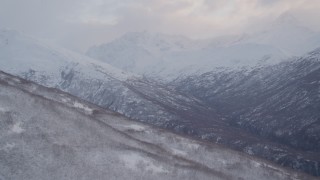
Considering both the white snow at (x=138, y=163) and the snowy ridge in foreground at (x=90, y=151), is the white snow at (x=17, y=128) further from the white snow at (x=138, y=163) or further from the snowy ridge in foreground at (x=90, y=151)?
the white snow at (x=138, y=163)

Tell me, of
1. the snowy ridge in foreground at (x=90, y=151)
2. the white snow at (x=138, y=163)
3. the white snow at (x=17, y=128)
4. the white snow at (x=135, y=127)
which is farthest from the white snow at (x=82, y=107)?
the white snow at (x=138, y=163)

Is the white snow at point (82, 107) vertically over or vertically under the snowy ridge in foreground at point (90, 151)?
over

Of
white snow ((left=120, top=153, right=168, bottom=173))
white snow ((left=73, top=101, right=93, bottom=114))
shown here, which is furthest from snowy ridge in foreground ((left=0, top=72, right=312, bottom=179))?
white snow ((left=73, top=101, right=93, bottom=114))

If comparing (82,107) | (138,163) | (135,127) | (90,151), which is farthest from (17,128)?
(135,127)

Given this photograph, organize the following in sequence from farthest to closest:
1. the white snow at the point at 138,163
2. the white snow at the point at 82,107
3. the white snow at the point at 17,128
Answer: the white snow at the point at 82,107 → the white snow at the point at 138,163 → the white snow at the point at 17,128

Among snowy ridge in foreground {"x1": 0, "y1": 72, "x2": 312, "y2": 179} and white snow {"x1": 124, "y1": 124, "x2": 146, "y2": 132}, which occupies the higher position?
white snow {"x1": 124, "y1": 124, "x2": 146, "y2": 132}

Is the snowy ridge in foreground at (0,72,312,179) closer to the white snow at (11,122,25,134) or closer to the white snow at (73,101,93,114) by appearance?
the white snow at (11,122,25,134)

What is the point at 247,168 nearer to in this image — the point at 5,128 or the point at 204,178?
the point at 204,178

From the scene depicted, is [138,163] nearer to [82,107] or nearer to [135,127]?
[135,127]

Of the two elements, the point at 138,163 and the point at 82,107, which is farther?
the point at 82,107
